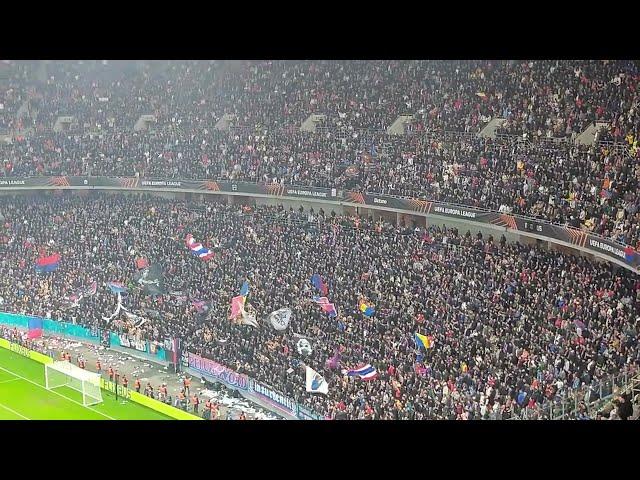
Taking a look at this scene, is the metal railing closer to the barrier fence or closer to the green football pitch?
the barrier fence

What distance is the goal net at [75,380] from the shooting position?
22.5m

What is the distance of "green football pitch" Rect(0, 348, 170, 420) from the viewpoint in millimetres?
21328

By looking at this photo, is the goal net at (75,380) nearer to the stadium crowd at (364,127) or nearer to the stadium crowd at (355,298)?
the stadium crowd at (355,298)

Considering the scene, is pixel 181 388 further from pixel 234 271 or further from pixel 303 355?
pixel 234 271

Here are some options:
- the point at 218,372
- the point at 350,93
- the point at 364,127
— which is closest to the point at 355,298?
the point at 218,372

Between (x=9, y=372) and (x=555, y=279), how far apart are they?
1619cm

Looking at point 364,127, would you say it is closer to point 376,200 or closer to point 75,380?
point 376,200

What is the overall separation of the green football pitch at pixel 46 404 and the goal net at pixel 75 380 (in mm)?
176

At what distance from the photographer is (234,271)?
89.1 feet

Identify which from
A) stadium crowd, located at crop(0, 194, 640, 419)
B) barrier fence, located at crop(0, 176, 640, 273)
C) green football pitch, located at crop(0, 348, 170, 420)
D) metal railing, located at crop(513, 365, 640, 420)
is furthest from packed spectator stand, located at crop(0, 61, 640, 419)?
green football pitch, located at crop(0, 348, 170, 420)

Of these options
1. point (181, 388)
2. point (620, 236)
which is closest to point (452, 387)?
point (620, 236)

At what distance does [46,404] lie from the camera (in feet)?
73.6

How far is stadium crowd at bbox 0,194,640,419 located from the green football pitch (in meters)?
2.72

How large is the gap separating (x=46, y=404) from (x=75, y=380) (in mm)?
1255
